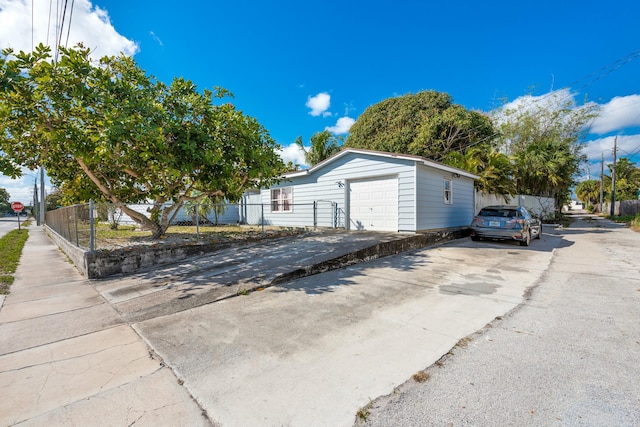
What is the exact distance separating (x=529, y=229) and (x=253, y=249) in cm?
959

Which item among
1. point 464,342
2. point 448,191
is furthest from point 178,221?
A: point 464,342

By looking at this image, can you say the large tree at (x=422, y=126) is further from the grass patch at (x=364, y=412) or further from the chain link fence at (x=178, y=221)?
the grass patch at (x=364, y=412)

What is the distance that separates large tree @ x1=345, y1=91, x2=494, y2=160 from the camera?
862 inches

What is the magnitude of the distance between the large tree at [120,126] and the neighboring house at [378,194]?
2476mm

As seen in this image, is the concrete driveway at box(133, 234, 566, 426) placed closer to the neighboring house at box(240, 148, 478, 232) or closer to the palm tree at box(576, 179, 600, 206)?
the neighboring house at box(240, 148, 478, 232)

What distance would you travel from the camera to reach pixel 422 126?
2253cm

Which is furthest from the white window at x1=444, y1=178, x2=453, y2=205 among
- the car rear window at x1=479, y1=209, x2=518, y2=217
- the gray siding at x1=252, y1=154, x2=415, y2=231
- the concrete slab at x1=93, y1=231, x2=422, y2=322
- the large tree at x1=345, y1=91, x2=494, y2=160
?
the large tree at x1=345, y1=91, x2=494, y2=160

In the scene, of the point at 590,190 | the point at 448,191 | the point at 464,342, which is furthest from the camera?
the point at 590,190

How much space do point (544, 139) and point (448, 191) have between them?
57.8 ft

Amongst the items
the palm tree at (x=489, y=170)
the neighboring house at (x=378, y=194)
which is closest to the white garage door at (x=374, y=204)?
the neighboring house at (x=378, y=194)

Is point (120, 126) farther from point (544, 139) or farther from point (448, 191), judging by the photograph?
point (544, 139)

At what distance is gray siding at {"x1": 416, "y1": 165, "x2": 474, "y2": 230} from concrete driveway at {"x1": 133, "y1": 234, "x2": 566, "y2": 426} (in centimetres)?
475

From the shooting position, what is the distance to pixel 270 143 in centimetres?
829

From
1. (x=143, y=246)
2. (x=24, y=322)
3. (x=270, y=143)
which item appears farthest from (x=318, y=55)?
(x=24, y=322)
